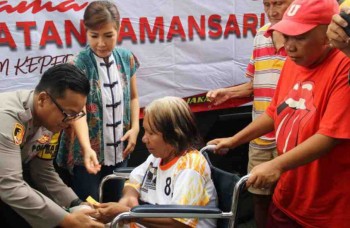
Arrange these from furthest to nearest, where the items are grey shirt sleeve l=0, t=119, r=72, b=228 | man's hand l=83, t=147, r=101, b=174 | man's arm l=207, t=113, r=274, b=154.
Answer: man's hand l=83, t=147, r=101, b=174 → man's arm l=207, t=113, r=274, b=154 → grey shirt sleeve l=0, t=119, r=72, b=228

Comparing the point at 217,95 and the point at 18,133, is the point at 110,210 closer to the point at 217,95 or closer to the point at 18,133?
the point at 18,133

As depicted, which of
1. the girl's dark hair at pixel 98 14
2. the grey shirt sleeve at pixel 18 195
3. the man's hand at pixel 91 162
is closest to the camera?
the grey shirt sleeve at pixel 18 195

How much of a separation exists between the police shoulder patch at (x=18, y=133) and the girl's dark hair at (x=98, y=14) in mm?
858

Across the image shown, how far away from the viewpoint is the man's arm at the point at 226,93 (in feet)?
9.58

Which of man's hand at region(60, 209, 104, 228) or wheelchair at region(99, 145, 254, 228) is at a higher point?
wheelchair at region(99, 145, 254, 228)

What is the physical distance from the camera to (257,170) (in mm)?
2023

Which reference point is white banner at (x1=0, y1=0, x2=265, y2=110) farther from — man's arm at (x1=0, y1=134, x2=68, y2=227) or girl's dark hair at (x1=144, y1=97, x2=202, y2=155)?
girl's dark hair at (x1=144, y1=97, x2=202, y2=155)

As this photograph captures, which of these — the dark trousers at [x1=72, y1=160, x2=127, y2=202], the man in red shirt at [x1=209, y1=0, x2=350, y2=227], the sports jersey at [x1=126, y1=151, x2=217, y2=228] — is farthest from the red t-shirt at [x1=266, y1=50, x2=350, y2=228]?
the dark trousers at [x1=72, y1=160, x2=127, y2=202]

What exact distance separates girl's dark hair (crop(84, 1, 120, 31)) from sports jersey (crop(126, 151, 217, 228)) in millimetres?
900

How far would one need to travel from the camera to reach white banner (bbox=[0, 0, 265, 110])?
2.99 m

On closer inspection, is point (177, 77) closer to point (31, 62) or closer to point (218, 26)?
point (218, 26)

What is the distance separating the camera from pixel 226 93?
3010 millimetres

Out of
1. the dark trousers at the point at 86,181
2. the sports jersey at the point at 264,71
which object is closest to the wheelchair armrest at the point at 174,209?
the dark trousers at the point at 86,181

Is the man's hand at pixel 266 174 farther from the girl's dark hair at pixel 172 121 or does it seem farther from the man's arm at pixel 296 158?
the girl's dark hair at pixel 172 121
